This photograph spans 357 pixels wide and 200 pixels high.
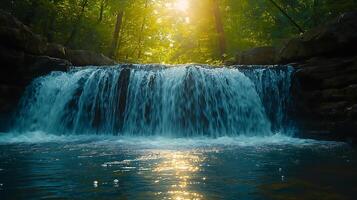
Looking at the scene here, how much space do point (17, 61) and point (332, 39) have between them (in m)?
12.0

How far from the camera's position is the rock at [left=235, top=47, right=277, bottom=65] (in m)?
19.5

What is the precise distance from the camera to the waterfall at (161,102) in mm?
14695

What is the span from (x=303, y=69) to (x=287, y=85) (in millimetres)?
1039

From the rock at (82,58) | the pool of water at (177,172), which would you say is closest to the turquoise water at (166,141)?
the pool of water at (177,172)

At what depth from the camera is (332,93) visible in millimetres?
13672

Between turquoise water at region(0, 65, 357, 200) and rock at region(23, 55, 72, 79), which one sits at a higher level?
rock at region(23, 55, 72, 79)

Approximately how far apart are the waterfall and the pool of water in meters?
4.25

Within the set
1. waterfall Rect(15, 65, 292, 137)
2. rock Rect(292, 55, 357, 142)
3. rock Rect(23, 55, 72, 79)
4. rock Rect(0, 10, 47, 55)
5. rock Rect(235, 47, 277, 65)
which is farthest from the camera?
rock Rect(235, 47, 277, 65)

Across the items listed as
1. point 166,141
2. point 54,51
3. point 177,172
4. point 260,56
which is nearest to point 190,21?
point 260,56

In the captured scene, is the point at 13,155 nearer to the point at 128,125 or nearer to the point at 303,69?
the point at 128,125

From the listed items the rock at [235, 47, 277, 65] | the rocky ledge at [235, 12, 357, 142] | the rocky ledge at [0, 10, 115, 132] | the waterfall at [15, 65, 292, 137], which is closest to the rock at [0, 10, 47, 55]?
the rocky ledge at [0, 10, 115, 132]

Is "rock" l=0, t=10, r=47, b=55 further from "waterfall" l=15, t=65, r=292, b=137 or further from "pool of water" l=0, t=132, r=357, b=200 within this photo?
"pool of water" l=0, t=132, r=357, b=200

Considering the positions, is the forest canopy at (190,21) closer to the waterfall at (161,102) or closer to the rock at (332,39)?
the rock at (332,39)

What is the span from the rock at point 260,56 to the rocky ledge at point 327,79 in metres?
2.75
